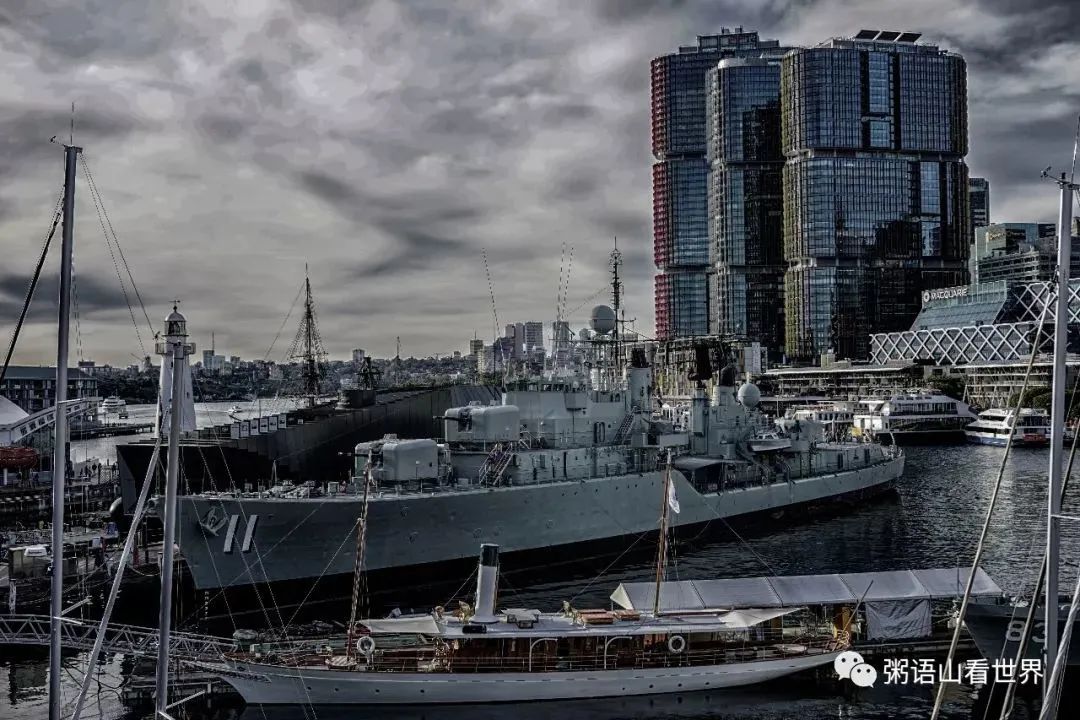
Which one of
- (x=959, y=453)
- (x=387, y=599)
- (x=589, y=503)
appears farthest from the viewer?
(x=959, y=453)

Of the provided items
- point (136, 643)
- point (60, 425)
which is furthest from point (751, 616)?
point (60, 425)

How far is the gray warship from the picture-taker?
33.1 m

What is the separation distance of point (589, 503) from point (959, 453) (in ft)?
207

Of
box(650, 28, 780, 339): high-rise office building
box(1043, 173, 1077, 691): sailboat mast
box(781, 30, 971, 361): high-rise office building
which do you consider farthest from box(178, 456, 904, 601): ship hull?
box(650, 28, 780, 339): high-rise office building

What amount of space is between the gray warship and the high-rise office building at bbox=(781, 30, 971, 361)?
107610 millimetres

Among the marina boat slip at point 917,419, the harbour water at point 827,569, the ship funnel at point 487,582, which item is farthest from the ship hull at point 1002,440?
the ship funnel at point 487,582

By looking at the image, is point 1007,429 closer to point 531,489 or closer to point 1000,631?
point 531,489

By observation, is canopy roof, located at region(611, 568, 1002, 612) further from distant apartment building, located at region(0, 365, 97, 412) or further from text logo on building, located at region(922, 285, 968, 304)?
text logo on building, located at region(922, 285, 968, 304)

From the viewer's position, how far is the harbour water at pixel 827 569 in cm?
2339

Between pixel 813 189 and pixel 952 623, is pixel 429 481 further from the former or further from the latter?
pixel 813 189

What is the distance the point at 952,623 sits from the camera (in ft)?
89.6

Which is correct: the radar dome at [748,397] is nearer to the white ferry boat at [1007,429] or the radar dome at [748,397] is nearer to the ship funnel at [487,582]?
the ship funnel at [487,582]

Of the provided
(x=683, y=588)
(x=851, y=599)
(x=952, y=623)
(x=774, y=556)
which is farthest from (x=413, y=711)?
(x=774, y=556)

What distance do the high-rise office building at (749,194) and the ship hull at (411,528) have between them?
132 metres
